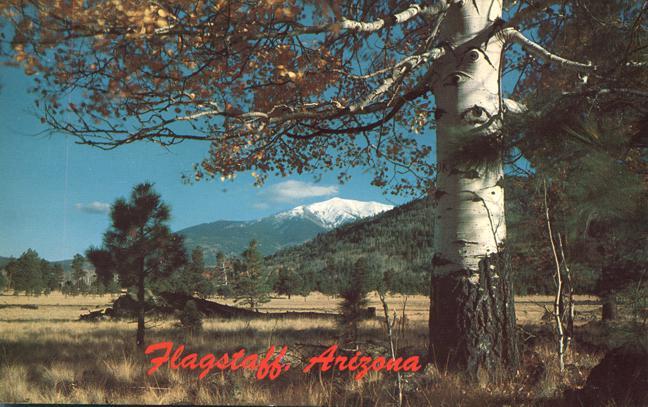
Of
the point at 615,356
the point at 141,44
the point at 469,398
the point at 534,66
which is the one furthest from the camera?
the point at 534,66

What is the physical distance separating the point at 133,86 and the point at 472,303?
4.05m

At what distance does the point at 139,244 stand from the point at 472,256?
268 inches

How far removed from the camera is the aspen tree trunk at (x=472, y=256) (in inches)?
143

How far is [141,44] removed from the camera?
3961mm

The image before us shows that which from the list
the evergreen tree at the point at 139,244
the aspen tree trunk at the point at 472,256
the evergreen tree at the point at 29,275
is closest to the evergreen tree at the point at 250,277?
the evergreen tree at the point at 139,244

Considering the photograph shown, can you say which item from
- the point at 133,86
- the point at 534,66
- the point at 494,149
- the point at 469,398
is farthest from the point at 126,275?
the point at 534,66

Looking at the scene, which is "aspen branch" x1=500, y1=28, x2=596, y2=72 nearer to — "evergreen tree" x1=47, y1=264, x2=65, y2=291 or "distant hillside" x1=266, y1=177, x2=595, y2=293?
"distant hillside" x1=266, y1=177, x2=595, y2=293

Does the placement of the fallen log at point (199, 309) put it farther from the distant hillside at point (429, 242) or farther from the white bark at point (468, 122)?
the white bark at point (468, 122)

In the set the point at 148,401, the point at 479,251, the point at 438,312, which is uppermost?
the point at 479,251

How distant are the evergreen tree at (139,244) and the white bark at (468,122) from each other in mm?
6167

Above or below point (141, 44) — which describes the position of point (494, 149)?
below

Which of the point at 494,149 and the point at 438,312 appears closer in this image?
the point at 494,149

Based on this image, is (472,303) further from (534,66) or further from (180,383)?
(534,66)

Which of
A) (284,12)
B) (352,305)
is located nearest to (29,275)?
(352,305)
